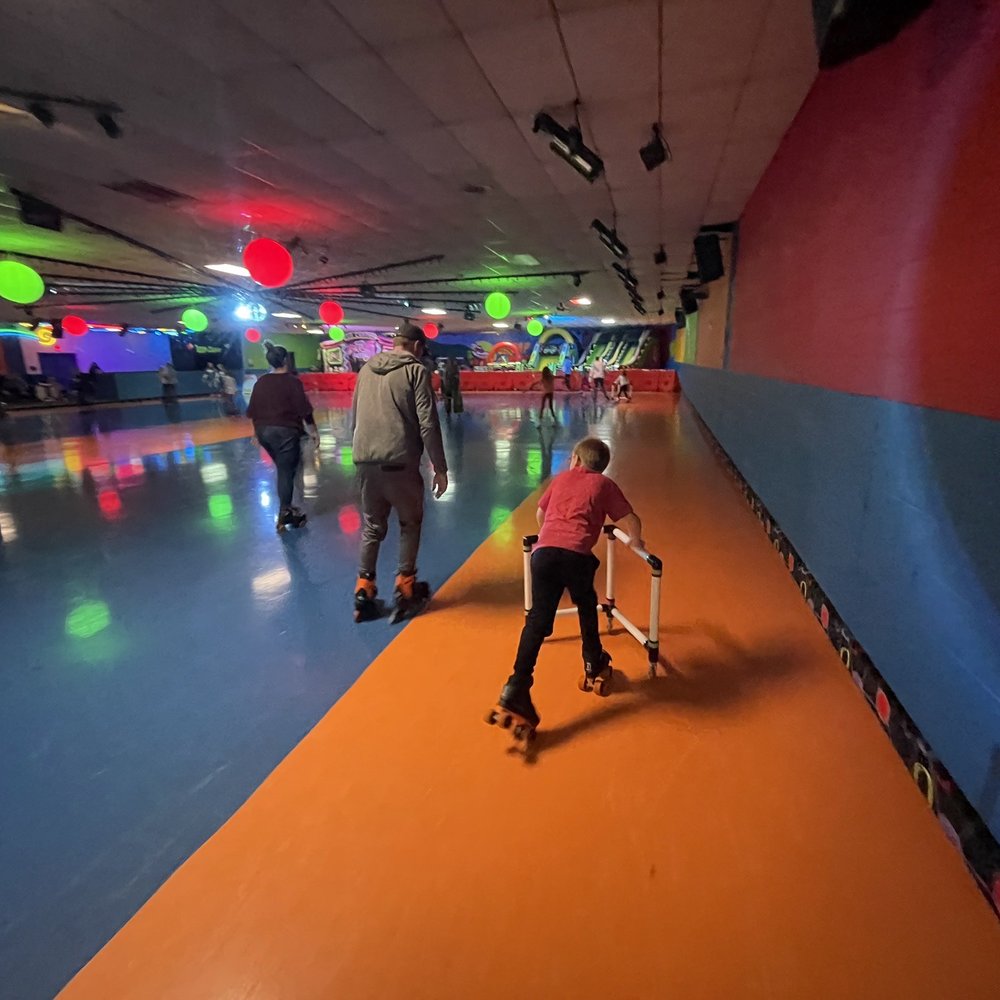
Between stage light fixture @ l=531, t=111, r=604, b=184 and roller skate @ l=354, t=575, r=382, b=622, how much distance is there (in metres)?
3.18

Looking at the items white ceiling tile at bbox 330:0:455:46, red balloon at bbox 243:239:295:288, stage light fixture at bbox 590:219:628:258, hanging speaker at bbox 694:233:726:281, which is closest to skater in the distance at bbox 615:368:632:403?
stage light fixture at bbox 590:219:628:258

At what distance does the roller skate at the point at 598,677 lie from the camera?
7.24 feet

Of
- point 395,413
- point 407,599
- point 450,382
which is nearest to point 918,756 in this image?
point 407,599

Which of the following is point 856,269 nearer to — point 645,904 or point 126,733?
point 645,904

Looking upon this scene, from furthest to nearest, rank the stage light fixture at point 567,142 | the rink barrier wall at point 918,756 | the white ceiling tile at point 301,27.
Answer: the stage light fixture at point 567,142 → the white ceiling tile at point 301,27 → the rink barrier wall at point 918,756

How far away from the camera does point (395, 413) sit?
9.01ft

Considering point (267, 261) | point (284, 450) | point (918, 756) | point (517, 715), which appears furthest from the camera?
point (267, 261)

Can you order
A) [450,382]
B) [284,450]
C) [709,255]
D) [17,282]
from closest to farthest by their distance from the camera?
1. [284,450]
2. [17,282]
3. [709,255]
4. [450,382]

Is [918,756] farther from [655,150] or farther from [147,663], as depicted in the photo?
[655,150]

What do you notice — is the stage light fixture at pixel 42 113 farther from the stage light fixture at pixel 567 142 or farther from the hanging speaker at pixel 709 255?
the hanging speaker at pixel 709 255

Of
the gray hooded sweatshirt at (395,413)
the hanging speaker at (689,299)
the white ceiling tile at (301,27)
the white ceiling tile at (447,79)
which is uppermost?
the white ceiling tile at (301,27)

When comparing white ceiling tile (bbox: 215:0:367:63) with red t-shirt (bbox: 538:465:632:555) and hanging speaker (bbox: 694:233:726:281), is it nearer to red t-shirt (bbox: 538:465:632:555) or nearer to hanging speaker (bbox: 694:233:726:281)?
red t-shirt (bbox: 538:465:632:555)

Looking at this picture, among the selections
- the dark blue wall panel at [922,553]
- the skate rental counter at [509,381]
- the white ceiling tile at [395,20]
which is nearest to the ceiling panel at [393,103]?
the white ceiling tile at [395,20]

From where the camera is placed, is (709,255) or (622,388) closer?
(709,255)
